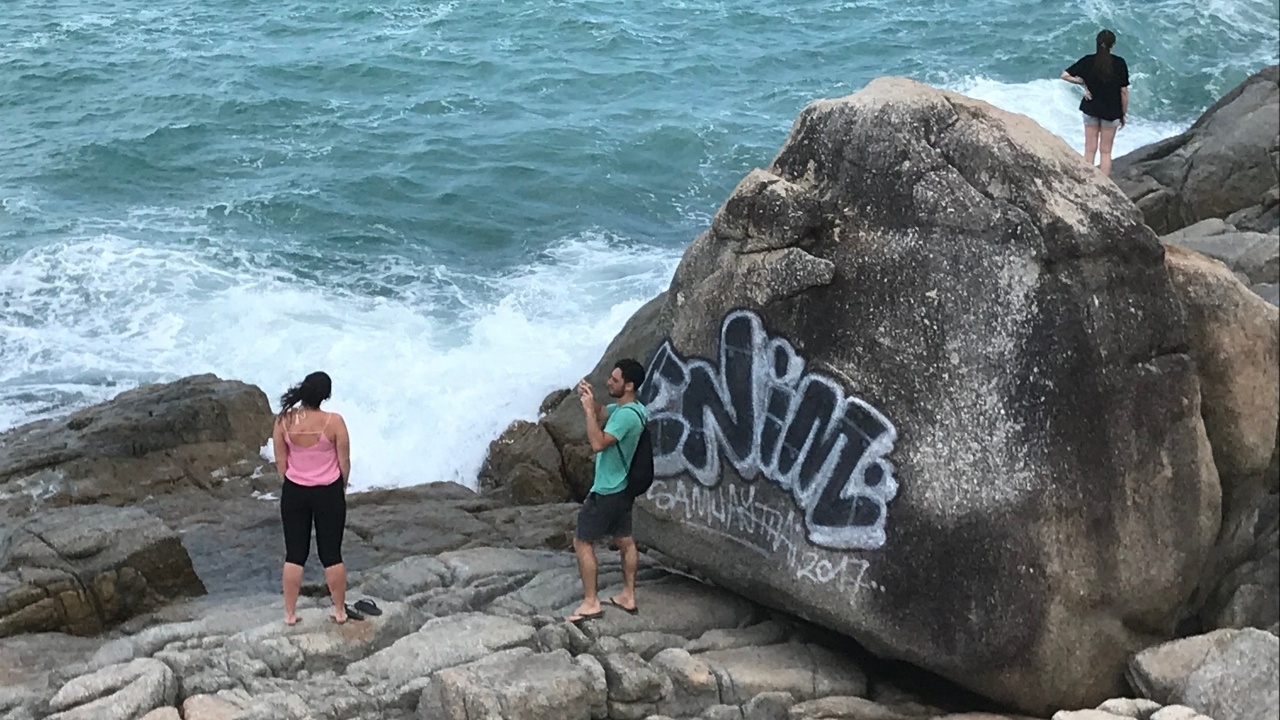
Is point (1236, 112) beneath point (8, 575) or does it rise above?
above

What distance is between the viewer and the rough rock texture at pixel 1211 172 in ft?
55.5

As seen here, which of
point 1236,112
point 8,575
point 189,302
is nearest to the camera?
point 8,575

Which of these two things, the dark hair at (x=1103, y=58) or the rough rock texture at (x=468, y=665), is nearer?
the rough rock texture at (x=468, y=665)

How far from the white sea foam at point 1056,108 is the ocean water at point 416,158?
127 millimetres

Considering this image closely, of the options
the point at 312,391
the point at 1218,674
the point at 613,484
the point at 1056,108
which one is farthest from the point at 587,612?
the point at 1056,108

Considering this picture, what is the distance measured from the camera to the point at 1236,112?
1842 centimetres

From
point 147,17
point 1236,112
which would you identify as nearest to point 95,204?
point 147,17

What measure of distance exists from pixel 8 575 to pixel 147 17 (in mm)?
28190

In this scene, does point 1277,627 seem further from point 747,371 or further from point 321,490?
point 321,490

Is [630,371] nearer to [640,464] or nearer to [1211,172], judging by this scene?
[640,464]

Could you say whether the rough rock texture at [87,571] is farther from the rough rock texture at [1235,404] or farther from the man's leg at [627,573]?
the rough rock texture at [1235,404]

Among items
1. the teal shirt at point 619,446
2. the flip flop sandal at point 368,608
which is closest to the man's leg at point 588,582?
the teal shirt at point 619,446

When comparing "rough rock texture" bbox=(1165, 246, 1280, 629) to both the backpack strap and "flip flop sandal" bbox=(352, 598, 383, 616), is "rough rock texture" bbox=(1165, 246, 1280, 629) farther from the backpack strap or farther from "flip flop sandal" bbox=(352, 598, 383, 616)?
"flip flop sandal" bbox=(352, 598, 383, 616)

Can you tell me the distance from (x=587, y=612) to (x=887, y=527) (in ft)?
7.37
